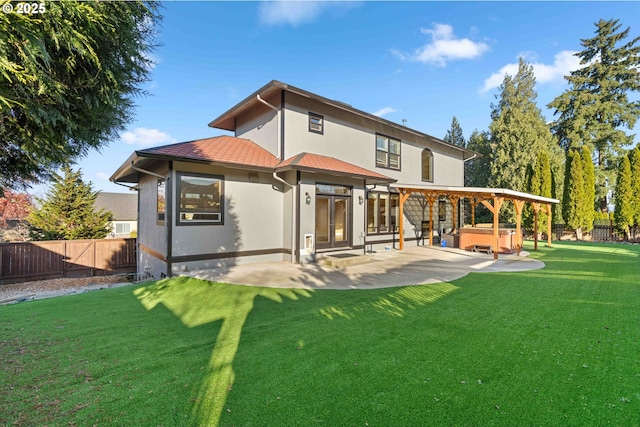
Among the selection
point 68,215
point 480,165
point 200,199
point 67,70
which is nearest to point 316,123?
point 200,199

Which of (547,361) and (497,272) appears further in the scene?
(497,272)

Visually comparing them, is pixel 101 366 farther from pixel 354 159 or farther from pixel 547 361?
pixel 354 159

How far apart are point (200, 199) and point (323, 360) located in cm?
668

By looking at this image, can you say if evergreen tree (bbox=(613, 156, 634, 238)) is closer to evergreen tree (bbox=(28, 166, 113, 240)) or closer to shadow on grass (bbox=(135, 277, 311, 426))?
shadow on grass (bbox=(135, 277, 311, 426))

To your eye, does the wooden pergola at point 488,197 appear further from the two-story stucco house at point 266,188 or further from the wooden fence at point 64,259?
the wooden fence at point 64,259

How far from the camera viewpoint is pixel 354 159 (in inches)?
497

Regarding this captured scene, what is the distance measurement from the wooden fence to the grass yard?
7435mm

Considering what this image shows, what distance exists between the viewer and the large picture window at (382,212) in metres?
13.0

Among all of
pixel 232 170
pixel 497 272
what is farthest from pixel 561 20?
pixel 232 170

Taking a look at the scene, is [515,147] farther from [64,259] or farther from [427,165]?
[64,259]

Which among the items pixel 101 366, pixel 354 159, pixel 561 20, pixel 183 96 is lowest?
pixel 101 366

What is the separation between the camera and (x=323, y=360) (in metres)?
3.26

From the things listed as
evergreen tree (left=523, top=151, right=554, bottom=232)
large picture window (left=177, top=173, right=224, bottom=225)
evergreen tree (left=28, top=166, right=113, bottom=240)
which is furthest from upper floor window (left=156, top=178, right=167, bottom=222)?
evergreen tree (left=523, top=151, right=554, bottom=232)

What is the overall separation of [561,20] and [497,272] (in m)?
10.2
